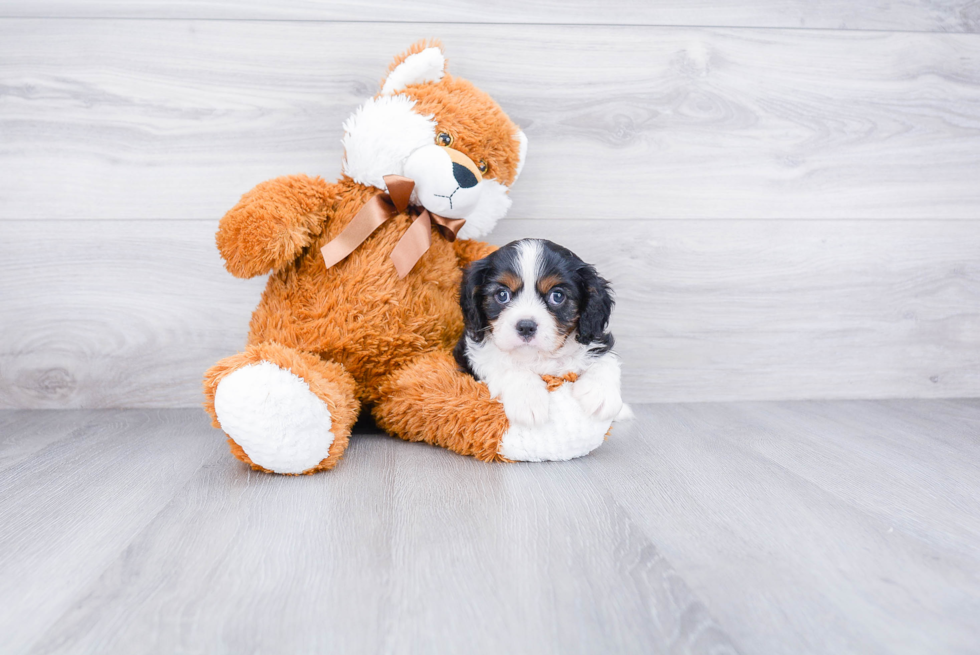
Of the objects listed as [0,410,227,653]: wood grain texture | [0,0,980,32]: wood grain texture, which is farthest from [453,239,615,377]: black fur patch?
[0,0,980,32]: wood grain texture

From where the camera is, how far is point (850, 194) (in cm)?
191

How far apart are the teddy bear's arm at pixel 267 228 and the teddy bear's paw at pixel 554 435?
23.4 inches

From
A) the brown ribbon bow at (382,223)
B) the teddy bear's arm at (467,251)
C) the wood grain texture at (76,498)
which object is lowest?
the wood grain texture at (76,498)

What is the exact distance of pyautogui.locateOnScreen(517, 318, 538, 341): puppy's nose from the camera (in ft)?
4.30

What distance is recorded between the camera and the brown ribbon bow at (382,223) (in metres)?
1.47

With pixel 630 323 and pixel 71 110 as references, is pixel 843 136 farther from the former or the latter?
pixel 71 110

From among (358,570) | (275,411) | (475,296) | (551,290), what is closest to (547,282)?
(551,290)

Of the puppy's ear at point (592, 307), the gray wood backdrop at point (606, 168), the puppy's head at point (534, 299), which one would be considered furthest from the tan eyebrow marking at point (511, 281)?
the gray wood backdrop at point (606, 168)

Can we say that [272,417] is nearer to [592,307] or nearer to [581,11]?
[592,307]

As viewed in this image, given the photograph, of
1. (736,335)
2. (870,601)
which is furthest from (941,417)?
(870,601)

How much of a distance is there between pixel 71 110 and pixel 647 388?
1673 millimetres

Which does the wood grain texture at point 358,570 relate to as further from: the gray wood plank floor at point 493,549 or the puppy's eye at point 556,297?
the puppy's eye at point 556,297

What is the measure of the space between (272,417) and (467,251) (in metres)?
0.66

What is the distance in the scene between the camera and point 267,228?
1.38 m
